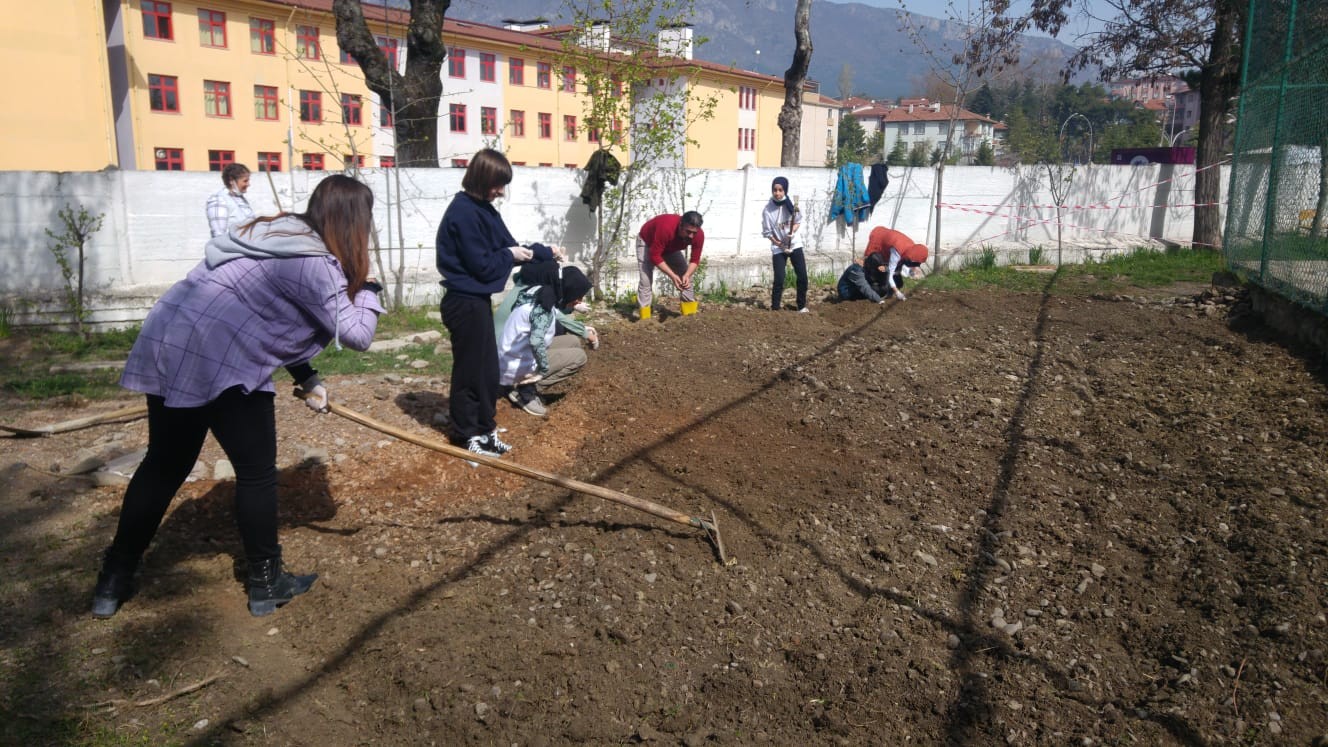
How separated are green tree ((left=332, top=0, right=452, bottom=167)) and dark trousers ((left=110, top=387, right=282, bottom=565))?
783 centimetres

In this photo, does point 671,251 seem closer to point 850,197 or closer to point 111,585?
point 850,197

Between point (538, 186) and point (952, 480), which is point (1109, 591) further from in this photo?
point (538, 186)

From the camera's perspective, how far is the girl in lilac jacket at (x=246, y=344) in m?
3.11

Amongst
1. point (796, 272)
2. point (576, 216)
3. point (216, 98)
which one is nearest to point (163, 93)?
point (216, 98)

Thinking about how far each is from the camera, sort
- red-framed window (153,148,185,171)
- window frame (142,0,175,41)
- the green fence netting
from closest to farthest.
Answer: the green fence netting, window frame (142,0,175,41), red-framed window (153,148,185,171)

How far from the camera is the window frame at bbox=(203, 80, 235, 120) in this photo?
103ft

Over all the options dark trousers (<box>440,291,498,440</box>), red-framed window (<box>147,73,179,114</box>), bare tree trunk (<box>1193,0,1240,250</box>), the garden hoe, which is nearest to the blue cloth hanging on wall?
bare tree trunk (<box>1193,0,1240,250</box>)

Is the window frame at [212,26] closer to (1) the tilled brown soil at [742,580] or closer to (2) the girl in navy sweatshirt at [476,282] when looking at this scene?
(1) the tilled brown soil at [742,580]

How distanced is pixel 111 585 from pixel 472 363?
6.85 feet

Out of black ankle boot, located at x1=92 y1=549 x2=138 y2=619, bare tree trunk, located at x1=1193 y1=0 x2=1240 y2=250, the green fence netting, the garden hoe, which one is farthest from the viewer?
bare tree trunk, located at x1=1193 y1=0 x2=1240 y2=250

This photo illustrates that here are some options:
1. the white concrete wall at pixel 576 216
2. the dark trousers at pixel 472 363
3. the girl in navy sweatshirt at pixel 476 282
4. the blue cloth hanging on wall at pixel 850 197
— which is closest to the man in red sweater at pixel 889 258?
the white concrete wall at pixel 576 216

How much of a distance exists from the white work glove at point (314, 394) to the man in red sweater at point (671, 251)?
5955 mm

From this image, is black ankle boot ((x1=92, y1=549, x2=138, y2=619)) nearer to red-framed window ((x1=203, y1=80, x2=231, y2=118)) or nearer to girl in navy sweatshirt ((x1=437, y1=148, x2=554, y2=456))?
girl in navy sweatshirt ((x1=437, y1=148, x2=554, y2=456))

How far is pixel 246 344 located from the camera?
10.4ft
